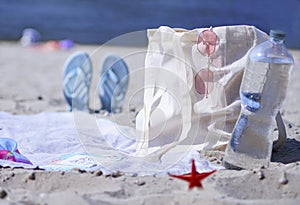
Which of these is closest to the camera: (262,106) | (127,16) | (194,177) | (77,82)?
(194,177)

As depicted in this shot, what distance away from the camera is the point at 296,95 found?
4.50 m

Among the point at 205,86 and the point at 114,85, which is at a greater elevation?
the point at 205,86

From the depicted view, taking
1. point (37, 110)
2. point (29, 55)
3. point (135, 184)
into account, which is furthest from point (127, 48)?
point (135, 184)

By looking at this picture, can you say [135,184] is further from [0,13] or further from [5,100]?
[0,13]

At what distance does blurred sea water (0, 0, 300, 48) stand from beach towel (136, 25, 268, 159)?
545cm

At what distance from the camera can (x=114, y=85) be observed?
13.1 ft

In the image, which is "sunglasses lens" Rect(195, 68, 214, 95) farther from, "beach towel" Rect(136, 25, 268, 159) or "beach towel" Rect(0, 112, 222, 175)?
"beach towel" Rect(0, 112, 222, 175)

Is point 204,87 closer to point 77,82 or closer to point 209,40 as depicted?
point 209,40

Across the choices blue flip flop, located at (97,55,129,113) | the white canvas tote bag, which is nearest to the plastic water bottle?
the white canvas tote bag

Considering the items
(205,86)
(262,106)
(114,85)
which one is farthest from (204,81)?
(114,85)

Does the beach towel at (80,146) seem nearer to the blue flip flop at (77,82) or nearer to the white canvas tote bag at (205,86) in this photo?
the white canvas tote bag at (205,86)

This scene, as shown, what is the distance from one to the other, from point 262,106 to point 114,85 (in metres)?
1.88

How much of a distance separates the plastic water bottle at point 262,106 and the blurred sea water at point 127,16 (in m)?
5.75

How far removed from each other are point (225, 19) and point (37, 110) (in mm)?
6013
